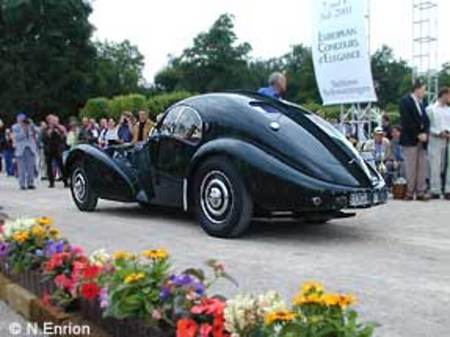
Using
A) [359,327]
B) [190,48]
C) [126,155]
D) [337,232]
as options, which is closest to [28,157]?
[126,155]

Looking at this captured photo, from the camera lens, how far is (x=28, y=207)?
12039 millimetres

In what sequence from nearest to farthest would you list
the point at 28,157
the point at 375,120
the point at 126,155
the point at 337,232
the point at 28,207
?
the point at 337,232
the point at 126,155
the point at 28,207
the point at 28,157
the point at 375,120

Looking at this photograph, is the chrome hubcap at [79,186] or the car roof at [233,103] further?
the chrome hubcap at [79,186]

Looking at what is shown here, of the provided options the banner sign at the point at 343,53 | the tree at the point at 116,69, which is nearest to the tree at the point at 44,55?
the tree at the point at 116,69

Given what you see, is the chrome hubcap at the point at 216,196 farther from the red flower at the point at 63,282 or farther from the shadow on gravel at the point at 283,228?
the red flower at the point at 63,282

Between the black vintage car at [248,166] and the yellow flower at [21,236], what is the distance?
8.87 feet

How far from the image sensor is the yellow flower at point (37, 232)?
5.79 metres

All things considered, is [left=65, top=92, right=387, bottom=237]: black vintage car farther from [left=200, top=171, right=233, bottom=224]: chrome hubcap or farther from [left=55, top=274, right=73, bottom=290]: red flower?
[left=55, top=274, right=73, bottom=290]: red flower

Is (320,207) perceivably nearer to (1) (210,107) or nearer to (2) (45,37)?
(1) (210,107)

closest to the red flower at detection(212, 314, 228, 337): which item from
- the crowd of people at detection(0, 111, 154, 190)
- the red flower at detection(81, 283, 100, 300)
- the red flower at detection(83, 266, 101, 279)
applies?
the red flower at detection(81, 283, 100, 300)

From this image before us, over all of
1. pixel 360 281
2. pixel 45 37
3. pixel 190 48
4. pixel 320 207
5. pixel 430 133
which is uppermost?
pixel 190 48

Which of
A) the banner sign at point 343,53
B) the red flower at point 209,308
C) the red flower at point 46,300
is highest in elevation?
the banner sign at point 343,53

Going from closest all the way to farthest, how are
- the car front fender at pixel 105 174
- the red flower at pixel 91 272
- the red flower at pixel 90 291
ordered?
the red flower at pixel 90 291
the red flower at pixel 91 272
the car front fender at pixel 105 174

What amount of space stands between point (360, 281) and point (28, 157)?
1189 centimetres
